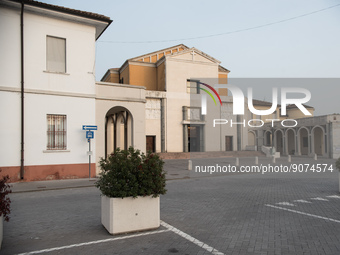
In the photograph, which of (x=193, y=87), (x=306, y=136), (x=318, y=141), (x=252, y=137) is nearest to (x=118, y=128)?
(x=193, y=87)

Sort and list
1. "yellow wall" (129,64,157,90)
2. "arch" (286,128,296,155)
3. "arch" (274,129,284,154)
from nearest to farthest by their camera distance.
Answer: "yellow wall" (129,64,157,90), "arch" (286,128,296,155), "arch" (274,129,284,154)

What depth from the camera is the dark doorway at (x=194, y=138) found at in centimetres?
3766

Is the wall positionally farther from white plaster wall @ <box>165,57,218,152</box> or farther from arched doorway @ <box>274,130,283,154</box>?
arched doorway @ <box>274,130,283,154</box>

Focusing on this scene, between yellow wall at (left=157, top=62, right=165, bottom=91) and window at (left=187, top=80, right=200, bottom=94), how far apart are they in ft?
10.9

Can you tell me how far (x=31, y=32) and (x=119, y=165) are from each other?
11590 millimetres

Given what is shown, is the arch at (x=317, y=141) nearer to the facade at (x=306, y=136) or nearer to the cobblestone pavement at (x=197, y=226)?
the facade at (x=306, y=136)

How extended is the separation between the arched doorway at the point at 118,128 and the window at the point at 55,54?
13.3 feet

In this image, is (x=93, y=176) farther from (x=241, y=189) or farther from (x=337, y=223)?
(x=337, y=223)

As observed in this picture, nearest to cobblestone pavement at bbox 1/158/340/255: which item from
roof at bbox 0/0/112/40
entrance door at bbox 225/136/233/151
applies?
roof at bbox 0/0/112/40

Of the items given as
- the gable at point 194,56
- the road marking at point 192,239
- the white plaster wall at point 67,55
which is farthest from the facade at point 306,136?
the road marking at point 192,239

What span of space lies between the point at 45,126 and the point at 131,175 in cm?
1008

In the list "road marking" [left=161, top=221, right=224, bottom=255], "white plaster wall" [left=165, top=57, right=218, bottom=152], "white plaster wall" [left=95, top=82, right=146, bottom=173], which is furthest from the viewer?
"white plaster wall" [left=165, top=57, right=218, bottom=152]

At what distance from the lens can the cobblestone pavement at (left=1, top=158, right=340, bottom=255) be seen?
5.12 m

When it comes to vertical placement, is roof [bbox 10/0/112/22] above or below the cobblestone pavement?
above
